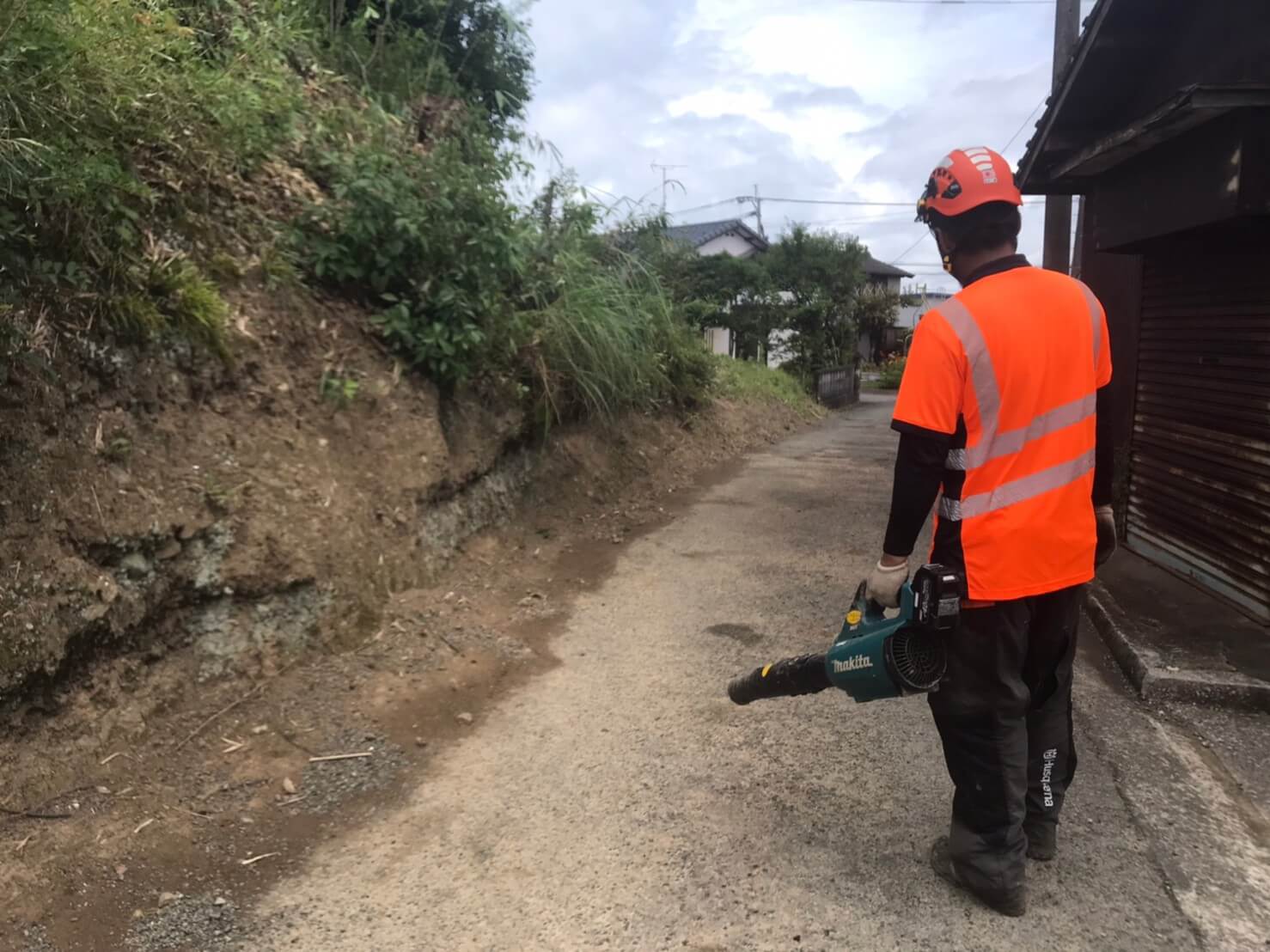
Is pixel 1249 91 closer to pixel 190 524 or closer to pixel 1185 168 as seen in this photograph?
pixel 1185 168

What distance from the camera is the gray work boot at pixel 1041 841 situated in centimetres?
260

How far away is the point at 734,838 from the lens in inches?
109

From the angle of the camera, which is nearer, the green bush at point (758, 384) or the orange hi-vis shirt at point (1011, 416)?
the orange hi-vis shirt at point (1011, 416)

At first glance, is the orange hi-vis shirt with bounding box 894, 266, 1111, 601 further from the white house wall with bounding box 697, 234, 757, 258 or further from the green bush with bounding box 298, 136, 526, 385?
the white house wall with bounding box 697, 234, 757, 258

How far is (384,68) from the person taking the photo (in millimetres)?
6875

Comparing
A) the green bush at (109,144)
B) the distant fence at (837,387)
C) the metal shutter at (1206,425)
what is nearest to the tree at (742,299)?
the distant fence at (837,387)

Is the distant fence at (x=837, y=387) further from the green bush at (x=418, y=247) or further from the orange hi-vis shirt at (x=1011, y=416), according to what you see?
the orange hi-vis shirt at (x=1011, y=416)

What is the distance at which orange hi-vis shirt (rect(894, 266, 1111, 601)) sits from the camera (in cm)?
224

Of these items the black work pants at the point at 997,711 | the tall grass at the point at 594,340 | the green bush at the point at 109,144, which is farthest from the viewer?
the tall grass at the point at 594,340

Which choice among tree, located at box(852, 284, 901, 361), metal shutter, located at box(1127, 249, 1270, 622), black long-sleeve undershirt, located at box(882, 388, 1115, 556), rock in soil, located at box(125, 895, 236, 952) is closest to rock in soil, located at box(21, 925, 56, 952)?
rock in soil, located at box(125, 895, 236, 952)

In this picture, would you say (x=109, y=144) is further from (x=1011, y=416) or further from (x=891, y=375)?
(x=891, y=375)

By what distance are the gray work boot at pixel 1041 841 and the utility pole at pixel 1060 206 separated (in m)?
7.48

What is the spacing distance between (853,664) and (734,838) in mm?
781

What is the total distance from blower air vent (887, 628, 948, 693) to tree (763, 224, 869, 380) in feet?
58.0
